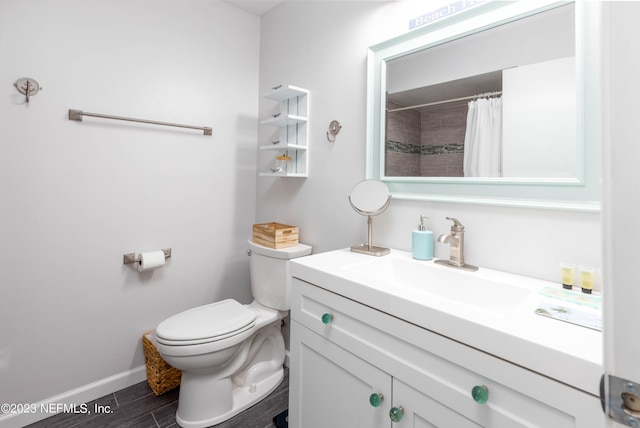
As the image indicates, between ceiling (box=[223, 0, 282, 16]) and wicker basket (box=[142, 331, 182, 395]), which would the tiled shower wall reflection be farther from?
wicker basket (box=[142, 331, 182, 395])

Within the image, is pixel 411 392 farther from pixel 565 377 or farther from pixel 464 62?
pixel 464 62

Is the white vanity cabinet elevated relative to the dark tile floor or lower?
elevated

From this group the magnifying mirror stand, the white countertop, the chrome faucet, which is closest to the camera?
the white countertop

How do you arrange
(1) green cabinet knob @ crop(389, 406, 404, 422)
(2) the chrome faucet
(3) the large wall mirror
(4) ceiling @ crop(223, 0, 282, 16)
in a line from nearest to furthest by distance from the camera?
(1) green cabinet knob @ crop(389, 406, 404, 422) → (3) the large wall mirror → (2) the chrome faucet → (4) ceiling @ crop(223, 0, 282, 16)

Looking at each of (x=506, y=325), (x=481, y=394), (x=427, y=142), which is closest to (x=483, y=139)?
(x=427, y=142)

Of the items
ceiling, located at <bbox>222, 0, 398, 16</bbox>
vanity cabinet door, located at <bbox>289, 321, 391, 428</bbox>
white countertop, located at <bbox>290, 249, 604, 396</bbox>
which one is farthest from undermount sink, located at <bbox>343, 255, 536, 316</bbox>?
ceiling, located at <bbox>222, 0, 398, 16</bbox>

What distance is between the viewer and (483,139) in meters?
1.15

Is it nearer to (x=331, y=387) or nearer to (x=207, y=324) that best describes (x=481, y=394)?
(x=331, y=387)

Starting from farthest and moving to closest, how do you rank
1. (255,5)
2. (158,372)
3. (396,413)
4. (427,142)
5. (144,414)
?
1. (255,5)
2. (158,372)
3. (144,414)
4. (427,142)
5. (396,413)

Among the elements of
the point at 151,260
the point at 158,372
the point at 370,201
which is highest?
the point at 370,201

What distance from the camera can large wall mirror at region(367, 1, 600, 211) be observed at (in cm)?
95

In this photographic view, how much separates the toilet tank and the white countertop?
0.66 metres

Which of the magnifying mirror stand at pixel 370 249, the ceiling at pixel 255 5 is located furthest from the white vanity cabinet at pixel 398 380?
the ceiling at pixel 255 5

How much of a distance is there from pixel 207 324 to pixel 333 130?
46.5 inches
